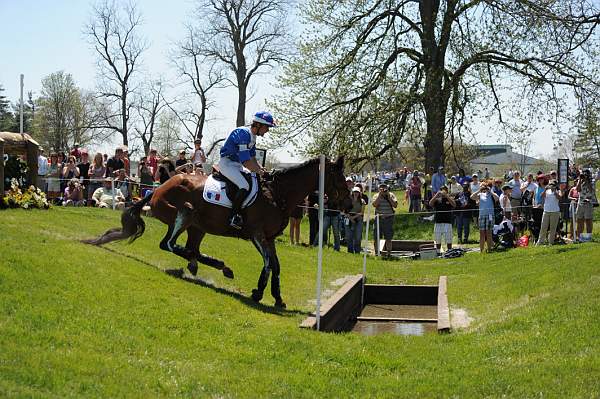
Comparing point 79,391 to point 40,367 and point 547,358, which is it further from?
point 547,358

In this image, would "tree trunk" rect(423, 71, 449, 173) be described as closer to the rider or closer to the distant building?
the rider

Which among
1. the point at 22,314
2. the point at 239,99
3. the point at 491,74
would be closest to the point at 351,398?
the point at 22,314

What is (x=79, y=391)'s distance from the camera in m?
7.11

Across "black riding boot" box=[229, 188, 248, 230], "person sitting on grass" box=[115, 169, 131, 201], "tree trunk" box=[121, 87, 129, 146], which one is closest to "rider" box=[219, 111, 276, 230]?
"black riding boot" box=[229, 188, 248, 230]

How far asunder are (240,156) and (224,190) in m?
0.80

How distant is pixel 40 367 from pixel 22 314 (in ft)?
5.28

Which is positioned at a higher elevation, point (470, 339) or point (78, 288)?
point (78, 288)

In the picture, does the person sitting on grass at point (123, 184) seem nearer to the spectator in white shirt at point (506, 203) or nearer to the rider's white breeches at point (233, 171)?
the rider's white breeches at point (233, 171)

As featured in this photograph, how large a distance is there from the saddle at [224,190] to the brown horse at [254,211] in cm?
10

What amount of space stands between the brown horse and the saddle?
0.10m

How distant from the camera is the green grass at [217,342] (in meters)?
7.87

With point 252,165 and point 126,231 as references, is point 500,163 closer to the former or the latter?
point 126,231

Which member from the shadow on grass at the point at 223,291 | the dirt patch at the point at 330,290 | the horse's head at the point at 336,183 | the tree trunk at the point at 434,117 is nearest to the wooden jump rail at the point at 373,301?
the dirt patch at the point at 330,290

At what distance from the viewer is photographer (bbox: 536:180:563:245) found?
22.8 m
